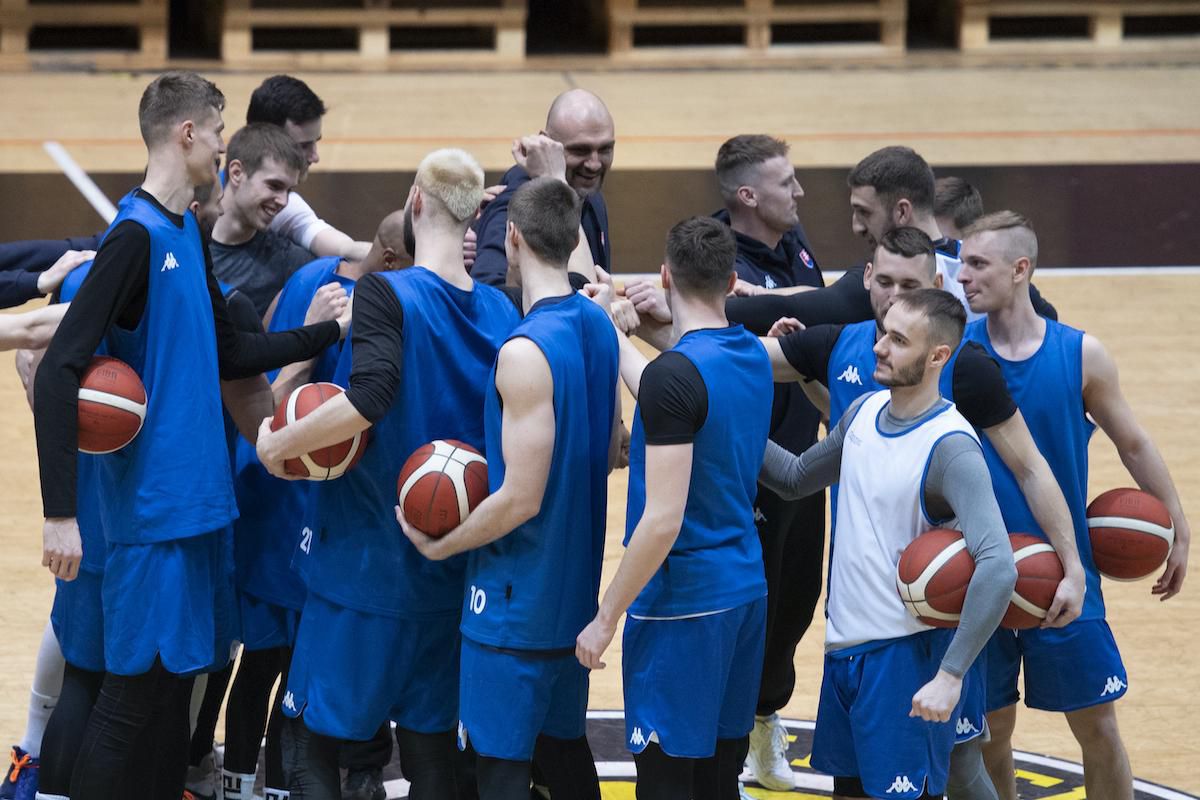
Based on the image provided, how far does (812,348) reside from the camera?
199 inches

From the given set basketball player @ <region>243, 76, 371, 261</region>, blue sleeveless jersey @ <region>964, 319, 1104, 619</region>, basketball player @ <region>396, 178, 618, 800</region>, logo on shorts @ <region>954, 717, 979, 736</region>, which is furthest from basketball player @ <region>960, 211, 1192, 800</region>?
basketball player @ <region>243, 76, 371, 261</region>

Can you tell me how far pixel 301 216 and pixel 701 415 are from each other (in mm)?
2697

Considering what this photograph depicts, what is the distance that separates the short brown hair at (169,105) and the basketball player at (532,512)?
3.23 ft

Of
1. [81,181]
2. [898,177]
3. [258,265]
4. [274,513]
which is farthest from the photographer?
[81,181]

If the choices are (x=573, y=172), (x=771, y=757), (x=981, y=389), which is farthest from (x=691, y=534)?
(x=573, y=172)

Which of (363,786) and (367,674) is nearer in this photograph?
(367,674)

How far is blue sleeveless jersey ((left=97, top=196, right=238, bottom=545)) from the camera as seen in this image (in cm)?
456

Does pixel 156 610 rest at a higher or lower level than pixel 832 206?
lower

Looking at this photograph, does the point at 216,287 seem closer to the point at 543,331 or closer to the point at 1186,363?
the point at 543,331

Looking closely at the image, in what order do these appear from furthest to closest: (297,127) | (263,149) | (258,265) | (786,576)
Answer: (297,127) < (786,576) < (258,265) < (263,149)

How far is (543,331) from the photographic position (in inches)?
169

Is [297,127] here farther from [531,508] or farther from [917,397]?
[917,397]

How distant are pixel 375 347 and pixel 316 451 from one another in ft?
1.06

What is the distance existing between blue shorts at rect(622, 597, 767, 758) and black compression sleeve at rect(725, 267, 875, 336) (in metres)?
1.32
